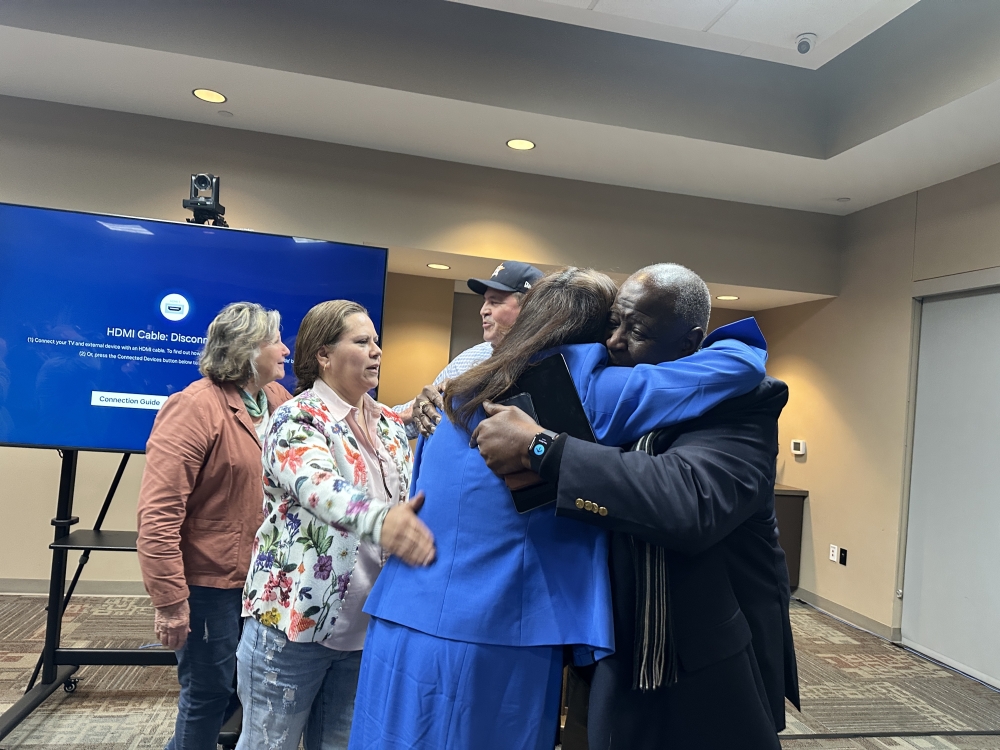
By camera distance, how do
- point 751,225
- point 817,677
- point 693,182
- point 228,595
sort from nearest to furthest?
point 228,595 < point 817,677 < point 693,182 < point 751,225

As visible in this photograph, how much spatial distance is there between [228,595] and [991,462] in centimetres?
385

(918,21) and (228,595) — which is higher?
(918,21)

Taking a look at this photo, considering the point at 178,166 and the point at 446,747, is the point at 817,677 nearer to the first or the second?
the point at 446,747

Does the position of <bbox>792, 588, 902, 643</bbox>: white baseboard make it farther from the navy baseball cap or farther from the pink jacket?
the pink jacket

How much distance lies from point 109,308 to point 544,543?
2.28 metres

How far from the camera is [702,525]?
0.88 m

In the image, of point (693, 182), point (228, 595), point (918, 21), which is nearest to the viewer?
point (228, 595)

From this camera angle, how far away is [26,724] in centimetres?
247

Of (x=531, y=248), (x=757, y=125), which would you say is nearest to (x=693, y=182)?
(x=757, y=125)

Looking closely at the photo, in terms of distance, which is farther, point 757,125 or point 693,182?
point 693,182

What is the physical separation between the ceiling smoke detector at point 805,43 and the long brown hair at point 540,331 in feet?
7.75

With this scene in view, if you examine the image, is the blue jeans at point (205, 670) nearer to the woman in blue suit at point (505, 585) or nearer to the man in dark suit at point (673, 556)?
the woman in blue suit at point (505, 585)

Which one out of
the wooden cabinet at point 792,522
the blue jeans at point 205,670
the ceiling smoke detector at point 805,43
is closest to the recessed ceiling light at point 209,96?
the blue jeans at point 205,670

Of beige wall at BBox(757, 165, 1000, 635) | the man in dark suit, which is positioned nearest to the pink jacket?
the man in dark suit
